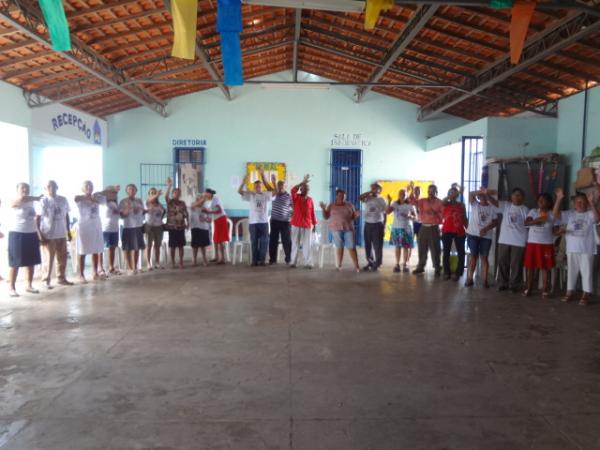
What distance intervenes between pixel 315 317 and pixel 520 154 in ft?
18.3

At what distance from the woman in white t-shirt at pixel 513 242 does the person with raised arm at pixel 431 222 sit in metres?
1.05

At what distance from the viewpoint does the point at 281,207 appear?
8.24m

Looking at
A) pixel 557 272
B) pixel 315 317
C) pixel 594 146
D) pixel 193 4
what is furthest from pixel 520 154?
pixel 193 4

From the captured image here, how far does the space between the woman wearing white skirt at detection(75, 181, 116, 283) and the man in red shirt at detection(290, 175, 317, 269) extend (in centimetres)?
303

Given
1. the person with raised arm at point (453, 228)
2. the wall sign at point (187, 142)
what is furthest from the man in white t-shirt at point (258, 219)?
the wall sign at point (187, 142)

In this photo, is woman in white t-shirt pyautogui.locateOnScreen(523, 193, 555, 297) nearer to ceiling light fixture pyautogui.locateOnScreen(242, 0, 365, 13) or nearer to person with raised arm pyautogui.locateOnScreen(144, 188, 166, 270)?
ceiling light fixture pyautogui.locateOnScreen(242, 0, 365, 13)

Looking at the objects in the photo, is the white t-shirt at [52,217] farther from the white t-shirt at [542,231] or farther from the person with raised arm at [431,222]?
the white t-shirt at [542,231]

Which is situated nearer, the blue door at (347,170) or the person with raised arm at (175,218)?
the person with raised arm at (175,218)

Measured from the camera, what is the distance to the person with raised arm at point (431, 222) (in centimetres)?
734

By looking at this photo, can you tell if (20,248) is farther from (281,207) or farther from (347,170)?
(347,170)

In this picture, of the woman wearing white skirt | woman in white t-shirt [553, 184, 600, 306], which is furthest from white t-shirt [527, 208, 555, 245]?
the woman wearing white skirt

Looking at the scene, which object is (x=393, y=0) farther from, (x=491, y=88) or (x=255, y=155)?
(x=255, y=155)

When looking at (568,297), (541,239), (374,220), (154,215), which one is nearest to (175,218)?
(154,215)

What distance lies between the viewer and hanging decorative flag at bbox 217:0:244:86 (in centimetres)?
501
